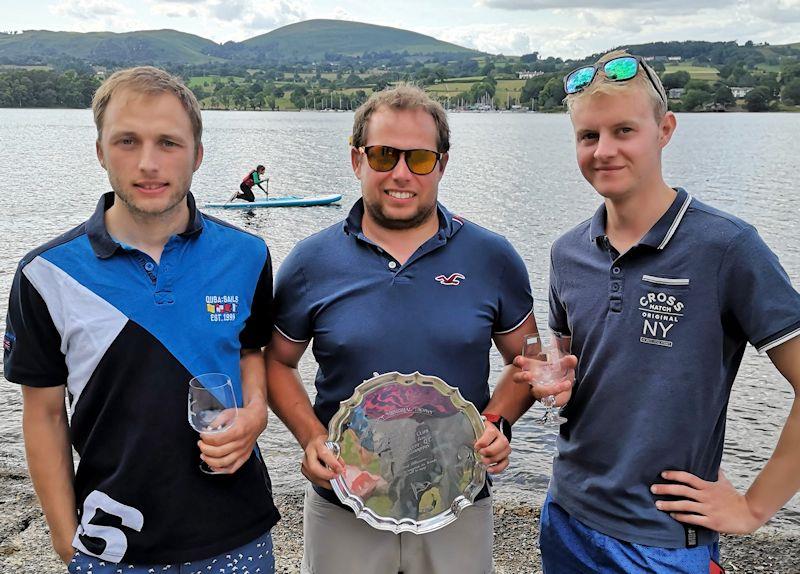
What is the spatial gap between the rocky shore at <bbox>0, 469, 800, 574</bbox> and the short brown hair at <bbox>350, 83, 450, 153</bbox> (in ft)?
12.4

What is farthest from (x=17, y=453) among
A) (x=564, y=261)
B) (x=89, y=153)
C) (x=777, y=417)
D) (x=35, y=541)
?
(x=89, y=153)

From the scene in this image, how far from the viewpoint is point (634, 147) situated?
11.3ft

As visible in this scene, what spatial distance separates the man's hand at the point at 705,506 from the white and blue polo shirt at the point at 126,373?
6.78 feet

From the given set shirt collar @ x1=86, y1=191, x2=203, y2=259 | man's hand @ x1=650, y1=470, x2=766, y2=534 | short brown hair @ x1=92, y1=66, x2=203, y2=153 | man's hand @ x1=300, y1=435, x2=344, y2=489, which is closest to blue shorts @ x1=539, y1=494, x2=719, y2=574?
man's hand @ x1=650, y1=470, x2=766, y2=534

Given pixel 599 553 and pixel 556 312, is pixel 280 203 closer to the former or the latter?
pixel 556 312

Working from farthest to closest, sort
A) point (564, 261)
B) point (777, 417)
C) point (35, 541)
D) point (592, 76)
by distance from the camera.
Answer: point (777, 417) → point (35, 541) → point (564, 261) → point (592, 76)

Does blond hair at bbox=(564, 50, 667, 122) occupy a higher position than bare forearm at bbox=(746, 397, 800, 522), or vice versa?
blond hair at bbox=(564, 50, 667, 122)

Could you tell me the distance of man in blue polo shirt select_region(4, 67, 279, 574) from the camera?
10.7ft

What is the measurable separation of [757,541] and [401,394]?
4973mm

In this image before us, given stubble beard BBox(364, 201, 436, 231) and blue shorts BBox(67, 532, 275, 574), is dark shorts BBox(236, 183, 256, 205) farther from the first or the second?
blue shorts BBox(67, 532, 275, 574)

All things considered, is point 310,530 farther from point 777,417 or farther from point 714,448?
point 777,417

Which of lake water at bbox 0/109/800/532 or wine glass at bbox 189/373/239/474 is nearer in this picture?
wine glass at bbox 189/373/239/474

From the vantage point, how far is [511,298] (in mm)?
3992

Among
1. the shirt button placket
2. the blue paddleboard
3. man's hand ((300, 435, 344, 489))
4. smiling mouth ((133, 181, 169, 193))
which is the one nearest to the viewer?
smiling mouth ((133, 181, 169, 193))
